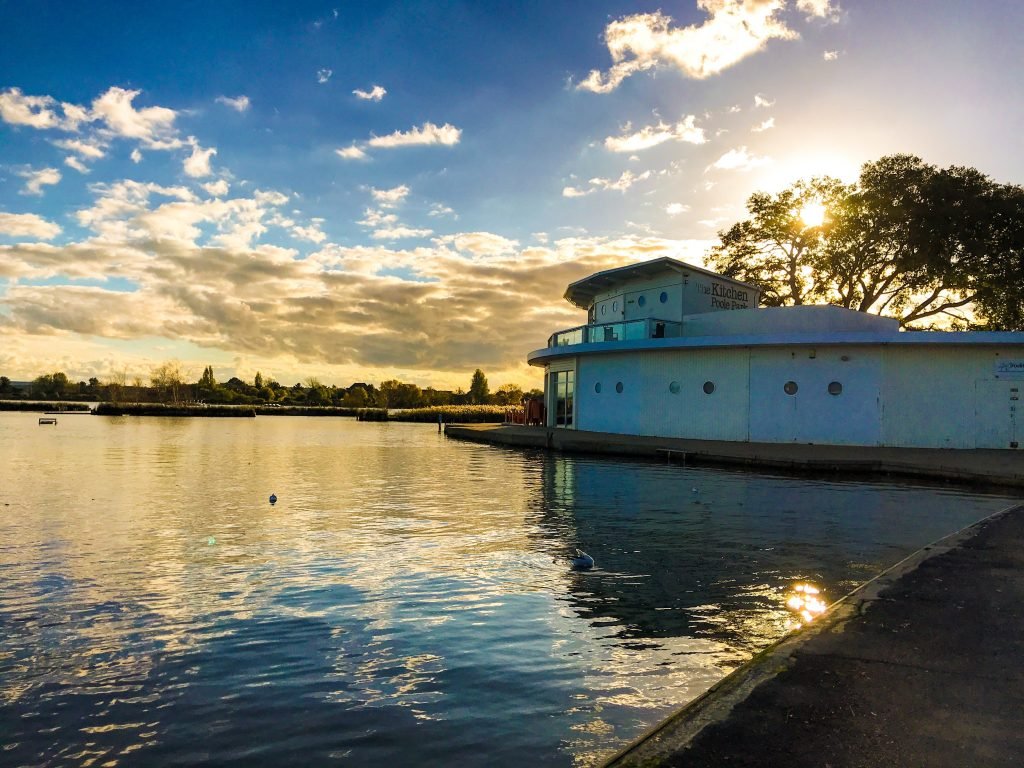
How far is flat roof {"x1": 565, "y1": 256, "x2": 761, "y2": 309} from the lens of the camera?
33062mm

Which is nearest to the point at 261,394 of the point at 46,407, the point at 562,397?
the point at 46,407

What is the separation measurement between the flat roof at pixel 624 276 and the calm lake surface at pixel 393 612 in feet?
60.5

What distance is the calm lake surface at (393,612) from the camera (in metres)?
4.51

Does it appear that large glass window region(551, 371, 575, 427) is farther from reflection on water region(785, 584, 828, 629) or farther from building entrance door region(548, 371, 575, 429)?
reflection on water region(785, 584, 828, 629)

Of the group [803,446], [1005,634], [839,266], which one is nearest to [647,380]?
[803,446]

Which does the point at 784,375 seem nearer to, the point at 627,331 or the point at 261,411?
the point at 627,331

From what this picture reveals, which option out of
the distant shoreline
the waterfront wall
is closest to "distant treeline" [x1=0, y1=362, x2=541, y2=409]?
the distant shoreline

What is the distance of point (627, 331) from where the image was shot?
31734 millimetres

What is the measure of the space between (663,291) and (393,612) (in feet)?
96.0

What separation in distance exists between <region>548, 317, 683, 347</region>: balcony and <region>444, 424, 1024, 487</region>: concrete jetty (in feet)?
15.5

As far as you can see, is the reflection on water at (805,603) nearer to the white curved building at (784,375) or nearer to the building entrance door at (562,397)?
the white curved building at (784,375)

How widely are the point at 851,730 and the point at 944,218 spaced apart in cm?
4600

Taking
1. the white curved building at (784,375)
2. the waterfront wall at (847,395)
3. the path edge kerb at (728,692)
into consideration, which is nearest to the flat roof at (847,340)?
the white curved building at (784,375)

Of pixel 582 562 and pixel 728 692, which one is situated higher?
pixel 728 692
